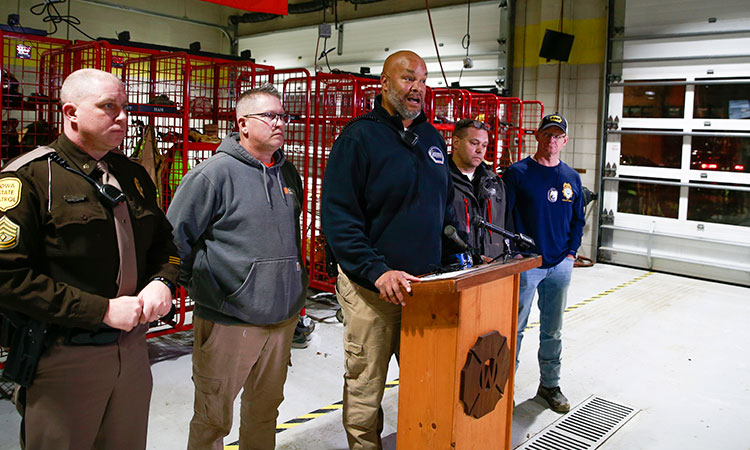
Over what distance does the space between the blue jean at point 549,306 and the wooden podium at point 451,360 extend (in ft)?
4.22

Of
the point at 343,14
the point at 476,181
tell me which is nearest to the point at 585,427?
the point at 476,181

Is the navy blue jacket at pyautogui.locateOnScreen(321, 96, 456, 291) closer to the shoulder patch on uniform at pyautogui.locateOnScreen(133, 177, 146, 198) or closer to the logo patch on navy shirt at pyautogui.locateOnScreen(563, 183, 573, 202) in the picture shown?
the shoulder patch on uniform at pyautogui.locateOnScreen(133, 177, 146, 198)

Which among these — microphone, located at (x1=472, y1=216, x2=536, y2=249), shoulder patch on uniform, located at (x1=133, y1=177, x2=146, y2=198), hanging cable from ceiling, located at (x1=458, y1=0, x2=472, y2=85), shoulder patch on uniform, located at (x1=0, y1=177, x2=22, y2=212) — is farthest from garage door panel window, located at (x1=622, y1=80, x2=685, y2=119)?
shoulder patch on uniform, located at (x1=0, y1=177, x2=22, y2=212)

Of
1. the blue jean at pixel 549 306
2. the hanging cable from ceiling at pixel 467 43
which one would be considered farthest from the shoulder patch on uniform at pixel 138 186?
the hanging cable from ceiling at pixel 467 43

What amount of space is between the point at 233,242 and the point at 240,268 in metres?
0.11

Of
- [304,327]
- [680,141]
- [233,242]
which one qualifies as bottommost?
[304,327]

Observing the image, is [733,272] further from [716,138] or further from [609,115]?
[609,115]

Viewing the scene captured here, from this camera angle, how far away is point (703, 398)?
4406mm

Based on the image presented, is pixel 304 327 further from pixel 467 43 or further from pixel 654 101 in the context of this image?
pixel 467 43

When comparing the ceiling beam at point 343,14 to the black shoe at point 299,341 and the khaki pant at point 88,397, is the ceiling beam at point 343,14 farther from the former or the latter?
the khaki pant at point 88,397

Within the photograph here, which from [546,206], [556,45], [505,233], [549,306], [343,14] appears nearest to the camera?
[505,233]

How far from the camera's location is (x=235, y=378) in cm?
258

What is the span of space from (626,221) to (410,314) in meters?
8.25

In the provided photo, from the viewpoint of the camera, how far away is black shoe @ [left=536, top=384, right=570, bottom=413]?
13.2 ft
